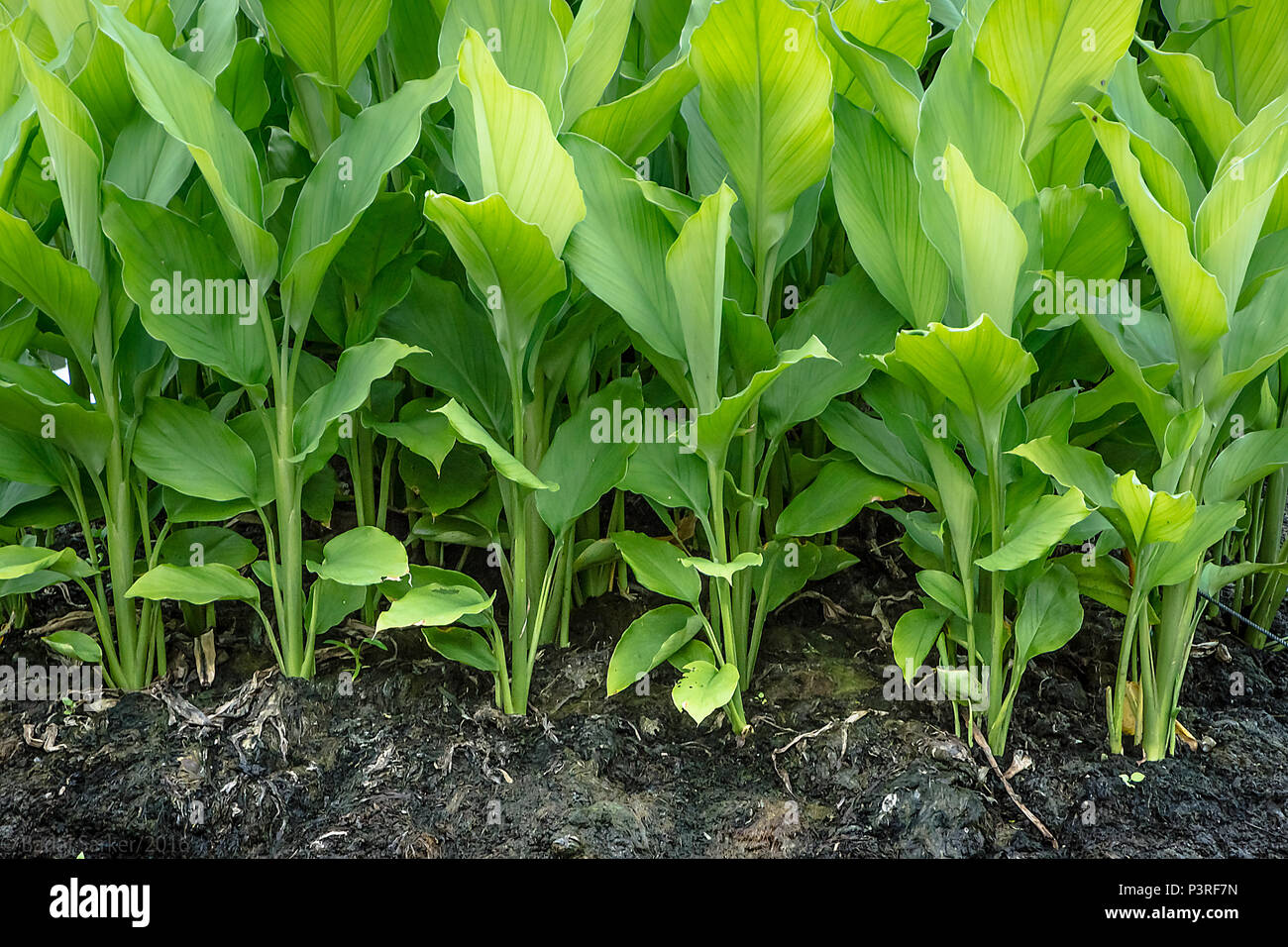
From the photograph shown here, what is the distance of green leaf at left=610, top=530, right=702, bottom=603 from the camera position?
4.00 feet

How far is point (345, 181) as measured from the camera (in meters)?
1.17

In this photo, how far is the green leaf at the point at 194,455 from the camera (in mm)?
1247

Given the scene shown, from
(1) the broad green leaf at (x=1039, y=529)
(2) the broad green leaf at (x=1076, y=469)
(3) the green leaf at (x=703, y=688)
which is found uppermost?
(2) the broad green leaf at (x=1076, y=469)

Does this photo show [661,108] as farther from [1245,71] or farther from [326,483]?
[1245,71]

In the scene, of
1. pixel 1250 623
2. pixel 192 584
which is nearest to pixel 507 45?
pixel 192 584

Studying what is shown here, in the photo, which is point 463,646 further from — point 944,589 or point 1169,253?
point 1169,253

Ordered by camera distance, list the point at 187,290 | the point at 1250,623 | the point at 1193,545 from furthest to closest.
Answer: the point at 1250,623
the point at 187,290
the point at 1193,545

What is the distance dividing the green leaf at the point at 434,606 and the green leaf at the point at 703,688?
0.24 metres

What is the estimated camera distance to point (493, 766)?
1.20 m

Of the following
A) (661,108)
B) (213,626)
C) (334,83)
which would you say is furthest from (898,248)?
(213,626)

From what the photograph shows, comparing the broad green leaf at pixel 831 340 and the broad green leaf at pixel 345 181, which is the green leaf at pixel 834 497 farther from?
the broad green leaf at pixel 345 181

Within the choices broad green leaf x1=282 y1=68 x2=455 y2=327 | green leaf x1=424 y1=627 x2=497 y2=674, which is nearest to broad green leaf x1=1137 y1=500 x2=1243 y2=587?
green leaf x1=424 y1=627 x2=497 y2=674

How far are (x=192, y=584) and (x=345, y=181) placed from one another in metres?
0.51

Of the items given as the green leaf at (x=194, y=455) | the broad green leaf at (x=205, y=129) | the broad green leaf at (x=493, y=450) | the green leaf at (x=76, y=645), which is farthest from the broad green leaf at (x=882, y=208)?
the green leaf at (x=76, y=645)
